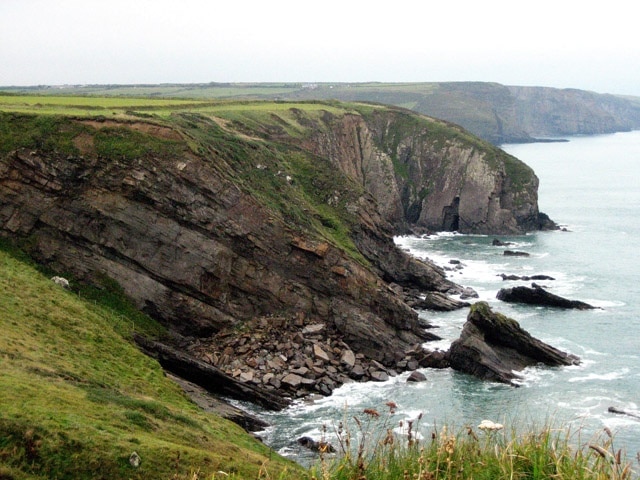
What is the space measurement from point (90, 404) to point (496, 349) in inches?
1241

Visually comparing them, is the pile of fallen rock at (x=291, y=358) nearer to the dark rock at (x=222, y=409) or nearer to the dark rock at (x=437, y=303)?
the dark rock at (x=222, y=409)

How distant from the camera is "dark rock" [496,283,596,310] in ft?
199

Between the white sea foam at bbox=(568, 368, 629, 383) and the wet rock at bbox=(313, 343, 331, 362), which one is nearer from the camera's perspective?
the white sea foam at bbox=(568, 368, 629, 383)

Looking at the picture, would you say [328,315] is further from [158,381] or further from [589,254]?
[589,254]

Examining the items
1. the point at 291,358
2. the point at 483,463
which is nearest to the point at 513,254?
the point at 291,358

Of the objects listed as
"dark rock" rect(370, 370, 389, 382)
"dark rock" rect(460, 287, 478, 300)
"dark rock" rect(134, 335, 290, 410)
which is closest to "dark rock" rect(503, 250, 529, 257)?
"dark rock" rect(460, 287, 478, 300)

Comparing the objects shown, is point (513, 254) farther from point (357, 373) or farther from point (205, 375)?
point (205, 375)

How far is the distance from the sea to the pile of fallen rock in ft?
4.10

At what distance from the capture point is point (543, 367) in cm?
4647

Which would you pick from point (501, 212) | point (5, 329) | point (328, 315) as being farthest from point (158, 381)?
point (501, 212)

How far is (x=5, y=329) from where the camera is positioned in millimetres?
30016

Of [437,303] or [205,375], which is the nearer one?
[205,375]

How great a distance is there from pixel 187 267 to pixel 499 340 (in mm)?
21159

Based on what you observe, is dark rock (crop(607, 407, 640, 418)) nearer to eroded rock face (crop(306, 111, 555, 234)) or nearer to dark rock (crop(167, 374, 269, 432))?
dark rock (crop(167, 374, 269, 432))
